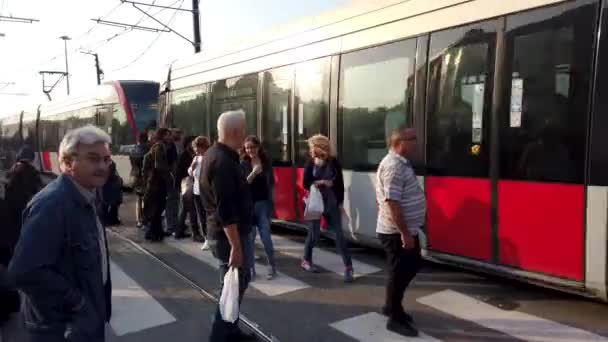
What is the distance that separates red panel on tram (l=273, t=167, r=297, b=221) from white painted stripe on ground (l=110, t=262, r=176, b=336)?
2525mm

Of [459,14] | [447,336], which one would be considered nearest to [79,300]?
[447,336]

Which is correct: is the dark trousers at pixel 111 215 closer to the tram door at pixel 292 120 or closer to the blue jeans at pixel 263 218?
the tram door at pixel 292 120

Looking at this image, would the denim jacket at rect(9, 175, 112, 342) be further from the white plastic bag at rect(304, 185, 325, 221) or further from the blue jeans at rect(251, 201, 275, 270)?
the blue jeans at rect(251, 201, 275, 270)

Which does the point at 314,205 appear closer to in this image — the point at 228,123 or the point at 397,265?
the point at 397,265

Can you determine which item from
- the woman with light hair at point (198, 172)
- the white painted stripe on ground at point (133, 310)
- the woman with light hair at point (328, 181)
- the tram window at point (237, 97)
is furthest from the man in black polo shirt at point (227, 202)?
the tram window at point (237, 97)

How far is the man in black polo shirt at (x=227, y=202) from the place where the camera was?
3670mm

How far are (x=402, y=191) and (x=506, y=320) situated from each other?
1.60 meters

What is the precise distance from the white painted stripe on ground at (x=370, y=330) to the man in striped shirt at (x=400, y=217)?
73mm

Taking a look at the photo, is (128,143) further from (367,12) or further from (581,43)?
(581,43)

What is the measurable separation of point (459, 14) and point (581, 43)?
4.33ft

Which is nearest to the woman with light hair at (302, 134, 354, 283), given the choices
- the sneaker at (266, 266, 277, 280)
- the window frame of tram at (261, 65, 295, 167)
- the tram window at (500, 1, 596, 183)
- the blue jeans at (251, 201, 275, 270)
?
the blue jeans at (251, 201, 275, 270)

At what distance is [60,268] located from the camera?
7.19 feet

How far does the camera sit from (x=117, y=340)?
4.49 metres

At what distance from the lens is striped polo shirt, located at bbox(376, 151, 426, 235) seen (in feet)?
13.3
